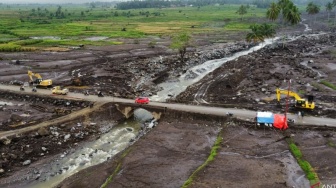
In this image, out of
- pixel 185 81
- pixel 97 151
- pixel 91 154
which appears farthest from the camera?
pixel 185 81

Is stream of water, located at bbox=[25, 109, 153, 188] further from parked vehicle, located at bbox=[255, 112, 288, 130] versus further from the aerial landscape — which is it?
parked vehicle, located at bbox=[255, 112, 288, 130]

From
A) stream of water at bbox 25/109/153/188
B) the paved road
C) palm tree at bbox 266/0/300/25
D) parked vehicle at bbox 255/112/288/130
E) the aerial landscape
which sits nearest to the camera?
the aerial landscape

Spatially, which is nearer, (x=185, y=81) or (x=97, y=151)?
(x=97, y=151)

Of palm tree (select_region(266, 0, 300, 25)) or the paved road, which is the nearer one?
the paved road

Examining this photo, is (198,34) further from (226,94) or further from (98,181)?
(98,181)

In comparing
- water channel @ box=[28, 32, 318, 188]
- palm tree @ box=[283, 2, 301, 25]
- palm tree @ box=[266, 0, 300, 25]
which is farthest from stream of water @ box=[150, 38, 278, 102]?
palm tree @ box=[283, 2, 301, 25]

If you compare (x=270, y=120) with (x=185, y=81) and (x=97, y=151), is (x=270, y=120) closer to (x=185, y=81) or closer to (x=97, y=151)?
(x=97, y=151)

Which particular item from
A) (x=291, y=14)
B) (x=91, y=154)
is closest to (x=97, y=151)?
(x=91, y=154)

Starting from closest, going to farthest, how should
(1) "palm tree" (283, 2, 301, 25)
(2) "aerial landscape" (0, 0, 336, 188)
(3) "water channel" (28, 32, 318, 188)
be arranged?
(2) "aerial landscape" (0, 0, 336, 188) → (3) "water channel" (28, 32, 318, 188) → (1) "palm tree" (283, 2, 301, 25)

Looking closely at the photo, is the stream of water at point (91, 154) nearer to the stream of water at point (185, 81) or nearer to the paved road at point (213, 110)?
the paved road at point (213, 110)

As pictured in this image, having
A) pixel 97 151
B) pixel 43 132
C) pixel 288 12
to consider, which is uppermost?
pixel 288 12

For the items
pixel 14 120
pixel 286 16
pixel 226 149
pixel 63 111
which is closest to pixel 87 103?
pixel 63 111

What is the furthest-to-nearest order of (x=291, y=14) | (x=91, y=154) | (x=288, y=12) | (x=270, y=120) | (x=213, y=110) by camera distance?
(x=288, y=12), (x=291, y=14), (x=213, y=110), (x=270, y=120), (x=91, y=154)
